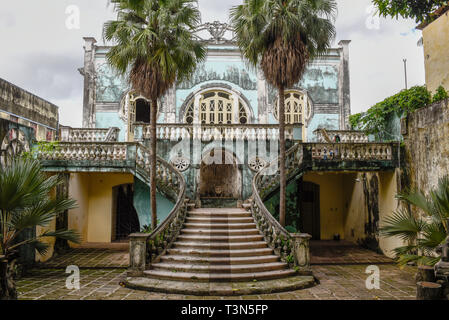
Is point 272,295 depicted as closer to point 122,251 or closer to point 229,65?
point 122,251

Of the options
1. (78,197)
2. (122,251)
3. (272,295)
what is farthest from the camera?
(78,197)

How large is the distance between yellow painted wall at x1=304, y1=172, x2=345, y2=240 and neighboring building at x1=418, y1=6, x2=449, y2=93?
228 inches

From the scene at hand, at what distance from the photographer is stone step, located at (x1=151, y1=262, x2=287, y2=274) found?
26.8 feet

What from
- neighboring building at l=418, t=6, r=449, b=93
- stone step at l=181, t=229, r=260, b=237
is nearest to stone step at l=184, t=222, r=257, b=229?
stone step at l=181, t=229, r=260, b=237

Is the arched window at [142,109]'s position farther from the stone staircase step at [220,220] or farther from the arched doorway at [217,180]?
the stone staircase step at [220,220]

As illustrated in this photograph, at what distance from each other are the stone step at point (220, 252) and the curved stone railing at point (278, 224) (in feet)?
1.28

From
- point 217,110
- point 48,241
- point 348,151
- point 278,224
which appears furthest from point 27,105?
point 348,151

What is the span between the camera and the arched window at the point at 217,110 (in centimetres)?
1673

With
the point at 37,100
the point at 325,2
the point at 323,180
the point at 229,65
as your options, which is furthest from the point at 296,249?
the point at 37,100

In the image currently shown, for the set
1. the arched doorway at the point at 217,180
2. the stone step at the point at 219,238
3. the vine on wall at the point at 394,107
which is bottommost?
the stone step at the point at 219,238

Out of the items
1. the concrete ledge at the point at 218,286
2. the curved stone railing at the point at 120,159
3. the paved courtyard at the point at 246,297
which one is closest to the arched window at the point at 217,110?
the curved stone railing at the point at 120,159

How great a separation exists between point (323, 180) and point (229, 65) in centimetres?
766

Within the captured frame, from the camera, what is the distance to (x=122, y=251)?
12805 millimetres

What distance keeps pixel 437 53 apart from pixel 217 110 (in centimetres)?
965
